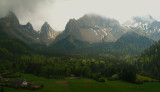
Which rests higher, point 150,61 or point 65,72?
point 150,61

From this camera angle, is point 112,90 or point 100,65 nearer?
point 112,90

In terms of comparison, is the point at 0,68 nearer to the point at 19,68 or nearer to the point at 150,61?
the point at 19,68

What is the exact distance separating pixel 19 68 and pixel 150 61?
14904 centimetres

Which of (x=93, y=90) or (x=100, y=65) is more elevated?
(x=100, y=65)

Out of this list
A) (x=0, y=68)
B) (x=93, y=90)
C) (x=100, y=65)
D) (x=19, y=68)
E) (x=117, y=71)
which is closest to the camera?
(x=93, y=90)

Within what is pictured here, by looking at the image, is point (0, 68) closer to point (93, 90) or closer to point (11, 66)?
point (11, 66)

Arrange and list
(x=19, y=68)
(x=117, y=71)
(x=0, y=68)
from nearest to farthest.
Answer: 1. (x=117, y=71)
2. (x=0, y=68)
3. (x=19, y=68)

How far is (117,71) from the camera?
14488cm

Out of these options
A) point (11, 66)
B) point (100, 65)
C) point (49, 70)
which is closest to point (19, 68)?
point (11, 66)

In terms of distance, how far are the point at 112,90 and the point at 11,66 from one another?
128754 mm

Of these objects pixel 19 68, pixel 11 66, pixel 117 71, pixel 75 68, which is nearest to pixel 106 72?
pixel 117 71

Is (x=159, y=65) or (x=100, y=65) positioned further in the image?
(x=100, y=65)

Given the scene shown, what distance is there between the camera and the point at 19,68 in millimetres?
168000

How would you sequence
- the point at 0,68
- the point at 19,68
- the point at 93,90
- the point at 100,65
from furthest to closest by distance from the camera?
the point at 100,65
the point at 19,68
the point at 0,68
the point at 93,90
